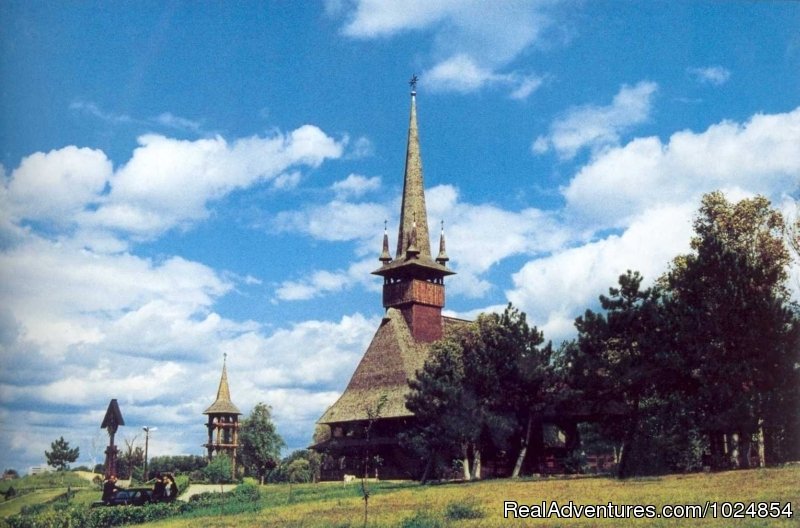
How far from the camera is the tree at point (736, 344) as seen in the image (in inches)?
1090

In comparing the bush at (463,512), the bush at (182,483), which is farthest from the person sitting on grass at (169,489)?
the bush at (463,512)

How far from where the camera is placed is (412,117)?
2486 inches

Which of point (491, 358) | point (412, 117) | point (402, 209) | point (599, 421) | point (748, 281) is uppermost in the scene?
point (412, 117)

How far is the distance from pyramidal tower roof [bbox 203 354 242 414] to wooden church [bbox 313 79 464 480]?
13.9m

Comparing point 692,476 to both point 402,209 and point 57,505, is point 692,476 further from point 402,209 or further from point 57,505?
point 402,209

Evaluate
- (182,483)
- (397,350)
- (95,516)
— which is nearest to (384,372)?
(397,350)

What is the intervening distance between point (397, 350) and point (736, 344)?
2624cm

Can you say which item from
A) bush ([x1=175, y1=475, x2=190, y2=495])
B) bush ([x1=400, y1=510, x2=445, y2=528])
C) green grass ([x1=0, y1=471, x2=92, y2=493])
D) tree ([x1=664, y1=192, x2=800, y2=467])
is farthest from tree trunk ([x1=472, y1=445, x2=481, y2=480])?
green grass ([x1=0, y1=471, x2=92, y2=493])

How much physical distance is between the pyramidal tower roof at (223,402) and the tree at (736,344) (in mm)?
43896

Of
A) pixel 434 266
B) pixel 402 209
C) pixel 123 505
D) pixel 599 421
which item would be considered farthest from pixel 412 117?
pixel 123 505

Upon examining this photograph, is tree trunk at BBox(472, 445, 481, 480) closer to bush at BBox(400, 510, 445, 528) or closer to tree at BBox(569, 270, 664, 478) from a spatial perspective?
tree at BBox(569, 270, 664, 478)

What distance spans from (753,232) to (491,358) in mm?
17891

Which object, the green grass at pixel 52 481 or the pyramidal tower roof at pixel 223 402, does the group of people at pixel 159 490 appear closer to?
the green grass at pixel 52 481

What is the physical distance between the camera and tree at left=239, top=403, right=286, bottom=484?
63.6 metres
